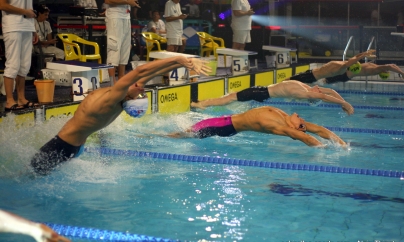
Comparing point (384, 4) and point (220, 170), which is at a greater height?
point (384, 4)

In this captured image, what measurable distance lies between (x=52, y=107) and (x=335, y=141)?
2.76 m

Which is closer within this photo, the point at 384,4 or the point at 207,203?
the point at 207,203

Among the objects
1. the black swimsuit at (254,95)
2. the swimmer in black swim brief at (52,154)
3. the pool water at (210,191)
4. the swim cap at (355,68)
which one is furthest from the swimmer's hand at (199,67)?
the swim cap at (355,68)

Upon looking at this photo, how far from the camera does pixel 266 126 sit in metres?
4.95

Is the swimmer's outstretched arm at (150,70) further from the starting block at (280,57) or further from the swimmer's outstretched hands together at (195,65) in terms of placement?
the starting block at (280,57)

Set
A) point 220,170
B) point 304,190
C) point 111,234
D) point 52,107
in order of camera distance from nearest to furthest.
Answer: point 111,234 → point 304,190 → point 220,170 → point 52,107

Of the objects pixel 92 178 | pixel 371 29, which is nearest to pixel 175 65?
pixel 92 178

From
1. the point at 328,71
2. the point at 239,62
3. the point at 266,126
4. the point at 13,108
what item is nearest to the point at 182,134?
the point at 266,126

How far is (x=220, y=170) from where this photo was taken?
472 cm

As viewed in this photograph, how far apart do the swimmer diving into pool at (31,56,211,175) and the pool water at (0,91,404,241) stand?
0.78 ft

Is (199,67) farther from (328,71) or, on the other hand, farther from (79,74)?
(328,71)

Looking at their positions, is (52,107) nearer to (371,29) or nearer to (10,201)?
(10,201)

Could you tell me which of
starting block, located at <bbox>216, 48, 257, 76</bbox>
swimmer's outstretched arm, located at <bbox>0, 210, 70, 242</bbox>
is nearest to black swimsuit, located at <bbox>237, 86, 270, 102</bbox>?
starting block, located at <bbox>216, 48, 257, 76</bbox>

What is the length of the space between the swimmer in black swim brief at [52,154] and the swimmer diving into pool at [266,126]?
1.61 m
